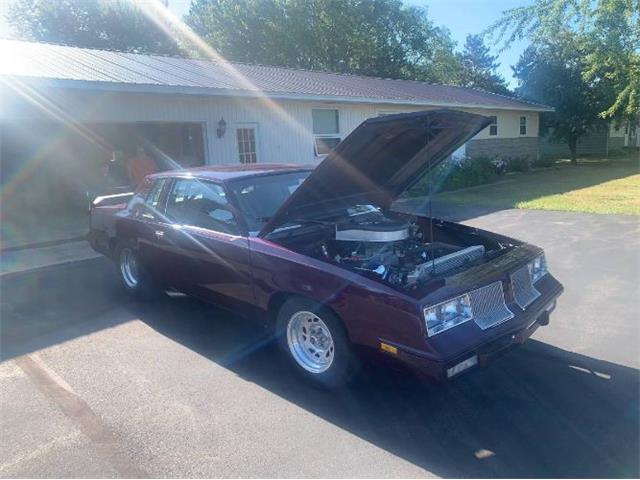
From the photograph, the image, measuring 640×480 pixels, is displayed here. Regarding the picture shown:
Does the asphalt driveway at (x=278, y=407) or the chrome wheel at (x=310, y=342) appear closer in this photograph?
the asphalt driveway at (x=278, y=407)

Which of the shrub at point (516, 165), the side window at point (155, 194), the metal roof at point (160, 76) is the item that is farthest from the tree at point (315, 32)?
the side window at point (155, 194)

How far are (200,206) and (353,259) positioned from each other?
1.73 metres

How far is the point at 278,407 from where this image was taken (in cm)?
337

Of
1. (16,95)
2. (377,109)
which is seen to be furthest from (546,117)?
(16,95)

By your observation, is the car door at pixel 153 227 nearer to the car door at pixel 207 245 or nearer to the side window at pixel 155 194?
the side window at pixel 155 194

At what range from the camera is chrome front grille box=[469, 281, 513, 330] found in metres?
3.22

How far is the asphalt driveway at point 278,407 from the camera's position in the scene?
2764 mm

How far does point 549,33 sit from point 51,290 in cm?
1278

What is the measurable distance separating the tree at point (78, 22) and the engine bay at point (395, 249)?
108 feet

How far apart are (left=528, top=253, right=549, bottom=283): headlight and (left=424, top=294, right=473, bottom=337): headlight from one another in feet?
3.22

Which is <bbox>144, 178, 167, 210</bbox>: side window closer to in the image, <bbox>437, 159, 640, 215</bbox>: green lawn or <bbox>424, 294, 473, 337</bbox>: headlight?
<bbox>424, 294, 473, 337</bbox>: headlight

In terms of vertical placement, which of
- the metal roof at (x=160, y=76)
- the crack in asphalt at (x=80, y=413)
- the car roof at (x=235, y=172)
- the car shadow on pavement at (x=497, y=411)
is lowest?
the car shadow on pavement at (x=497, y=411)

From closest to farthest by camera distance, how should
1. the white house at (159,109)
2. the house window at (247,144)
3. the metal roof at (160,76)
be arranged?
the metal roof at (160,76) < the white house at (159,109) < the house window at (247,144)

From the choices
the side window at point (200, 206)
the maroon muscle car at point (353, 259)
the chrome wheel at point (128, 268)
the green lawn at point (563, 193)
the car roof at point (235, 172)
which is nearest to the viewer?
the maroon muscle car at point (353, 259)
